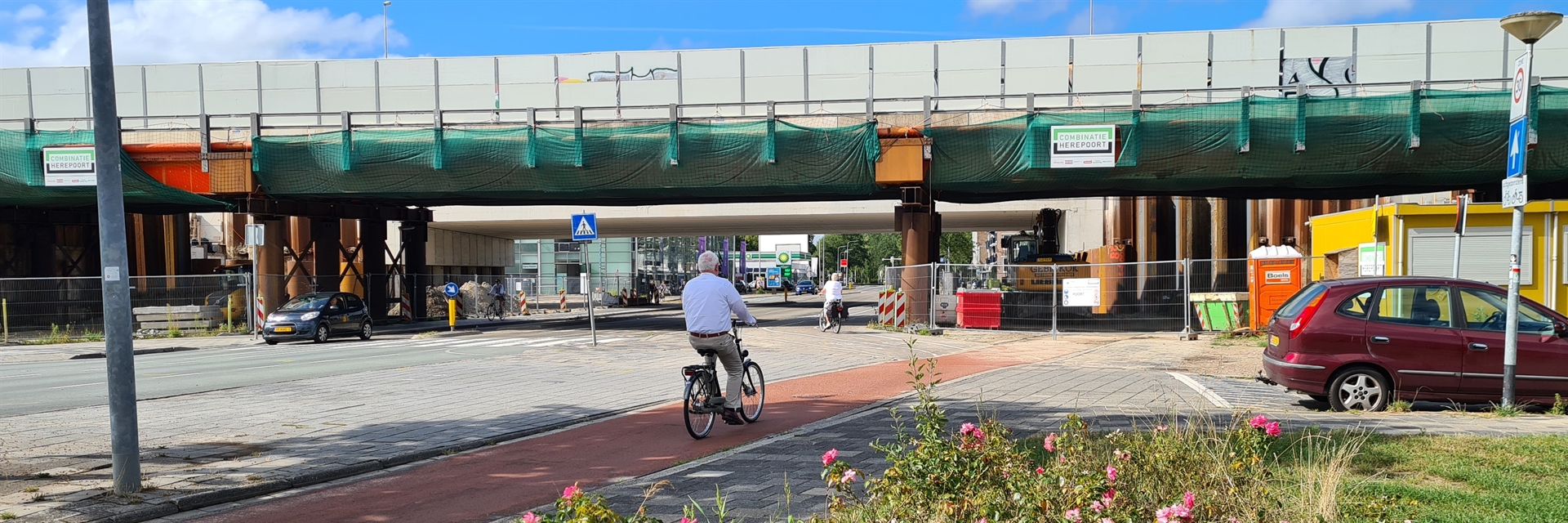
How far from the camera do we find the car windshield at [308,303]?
990 inches

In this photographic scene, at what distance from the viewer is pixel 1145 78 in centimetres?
3719

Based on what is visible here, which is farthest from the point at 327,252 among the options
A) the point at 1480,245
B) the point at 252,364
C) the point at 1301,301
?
the point at 1480,245

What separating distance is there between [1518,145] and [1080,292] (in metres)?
13.4

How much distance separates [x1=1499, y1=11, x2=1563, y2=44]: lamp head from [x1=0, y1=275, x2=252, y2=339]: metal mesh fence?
27.1m

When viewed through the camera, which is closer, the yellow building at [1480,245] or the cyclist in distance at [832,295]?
the yellow building at [1480,245]

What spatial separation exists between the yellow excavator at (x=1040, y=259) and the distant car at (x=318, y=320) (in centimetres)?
1597

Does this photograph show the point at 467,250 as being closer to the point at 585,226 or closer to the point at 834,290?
the point at 834,290

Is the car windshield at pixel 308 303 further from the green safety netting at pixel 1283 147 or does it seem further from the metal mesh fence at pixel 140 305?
the green safety netting at pixel 1283 147

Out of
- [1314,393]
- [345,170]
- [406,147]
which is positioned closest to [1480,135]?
[1314,393]

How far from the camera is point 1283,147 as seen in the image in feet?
78.8

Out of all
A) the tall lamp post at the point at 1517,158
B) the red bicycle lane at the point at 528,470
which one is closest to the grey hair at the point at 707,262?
the red bicycle lane at the point at 528,470

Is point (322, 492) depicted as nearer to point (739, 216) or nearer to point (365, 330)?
point (365, 330)

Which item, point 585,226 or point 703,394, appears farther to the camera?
point 585,226

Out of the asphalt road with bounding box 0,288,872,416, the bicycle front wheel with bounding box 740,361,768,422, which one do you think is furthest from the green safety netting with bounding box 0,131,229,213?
the bicycle front wheel with bounding box 740,361,768,422
